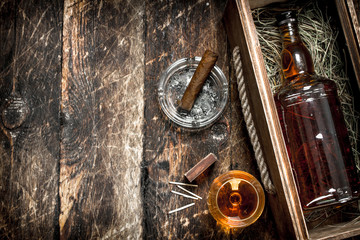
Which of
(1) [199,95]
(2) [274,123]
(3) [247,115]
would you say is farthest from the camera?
(1) [199,95]

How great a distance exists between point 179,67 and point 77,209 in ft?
2.96

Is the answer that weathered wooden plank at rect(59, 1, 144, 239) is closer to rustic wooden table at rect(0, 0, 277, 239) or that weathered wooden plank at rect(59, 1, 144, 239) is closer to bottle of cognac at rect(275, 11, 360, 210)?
rustic wooden table at rect(0, 0, 277, 239)

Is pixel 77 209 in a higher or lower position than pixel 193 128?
lower

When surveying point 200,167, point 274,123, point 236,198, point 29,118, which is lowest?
point 236,198

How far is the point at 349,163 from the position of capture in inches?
50.9

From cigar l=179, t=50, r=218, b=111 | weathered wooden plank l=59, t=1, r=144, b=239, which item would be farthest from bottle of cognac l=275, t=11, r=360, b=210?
weathered wooden plank l=59, t=1, r=144, b=239

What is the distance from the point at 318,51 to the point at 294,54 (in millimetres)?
303

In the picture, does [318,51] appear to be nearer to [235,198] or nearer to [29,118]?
[235,198]

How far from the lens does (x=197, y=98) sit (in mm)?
1473

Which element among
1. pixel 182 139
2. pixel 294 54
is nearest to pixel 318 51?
pixel 294 54

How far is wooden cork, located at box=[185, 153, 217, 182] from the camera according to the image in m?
1.41

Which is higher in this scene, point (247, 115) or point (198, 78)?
point (198, 78)

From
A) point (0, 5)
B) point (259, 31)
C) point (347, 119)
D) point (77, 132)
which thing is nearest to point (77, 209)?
point (77, 132)

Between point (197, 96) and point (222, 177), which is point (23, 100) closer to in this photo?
point (197, 96)
